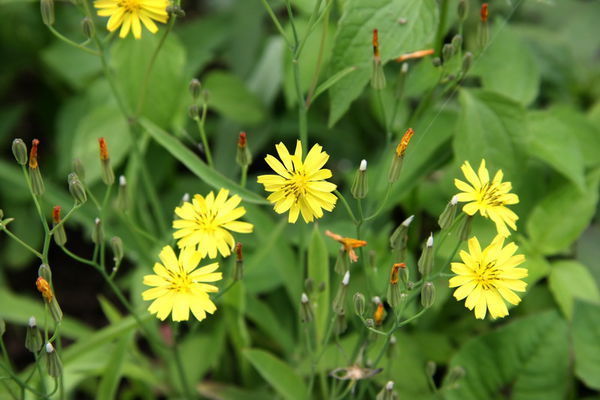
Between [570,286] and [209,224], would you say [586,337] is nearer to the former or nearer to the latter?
[570,286]

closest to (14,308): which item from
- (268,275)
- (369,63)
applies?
(268,275)

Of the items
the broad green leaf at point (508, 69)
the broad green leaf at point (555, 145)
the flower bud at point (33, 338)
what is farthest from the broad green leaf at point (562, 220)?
the flower bud at point (33, 338)

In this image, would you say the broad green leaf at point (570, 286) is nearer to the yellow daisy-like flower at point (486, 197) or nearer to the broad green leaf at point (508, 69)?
the broad green leaf at point (508, 69)

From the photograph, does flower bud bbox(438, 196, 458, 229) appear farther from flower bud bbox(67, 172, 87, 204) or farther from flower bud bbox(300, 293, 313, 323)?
flower bud bbox(67, 172, 87, 204)

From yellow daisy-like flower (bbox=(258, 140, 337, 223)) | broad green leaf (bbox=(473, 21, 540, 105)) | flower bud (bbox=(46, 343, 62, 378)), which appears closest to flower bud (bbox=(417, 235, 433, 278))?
yellow daisy-like flower (bbox=(258, 140, 337, 223))

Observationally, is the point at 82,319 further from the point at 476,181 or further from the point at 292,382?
the point at 476,181
